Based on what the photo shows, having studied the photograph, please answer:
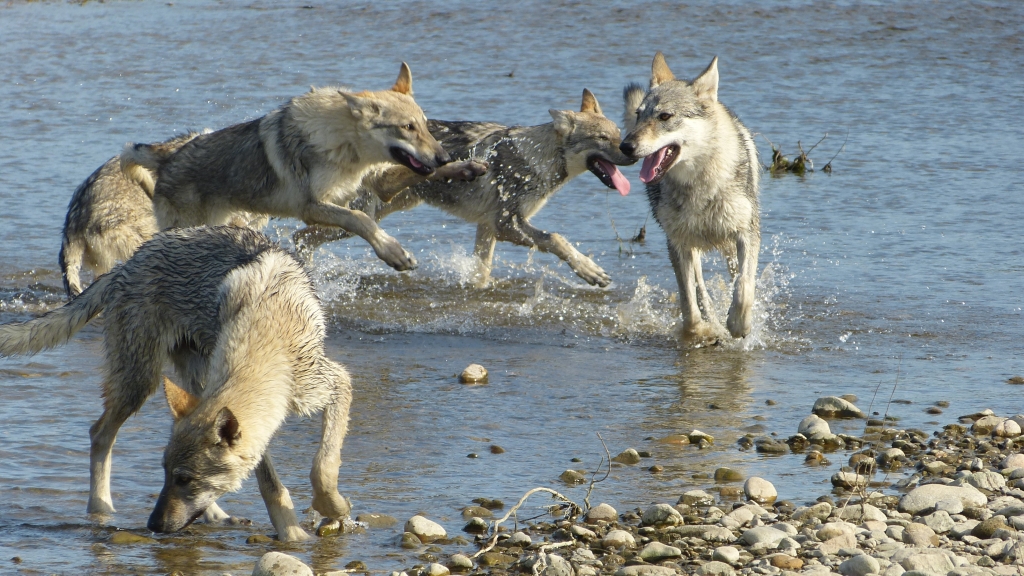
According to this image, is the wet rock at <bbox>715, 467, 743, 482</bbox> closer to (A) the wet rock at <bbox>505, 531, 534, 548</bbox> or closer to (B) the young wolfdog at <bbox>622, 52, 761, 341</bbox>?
(A) the wet rock at <bbox>505, 531, 534, 548</bbox>

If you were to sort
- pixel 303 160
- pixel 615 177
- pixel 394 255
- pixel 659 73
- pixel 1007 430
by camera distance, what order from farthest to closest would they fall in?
1. pixel 615 177
2. pixel 659 73
3. pixel 303 160
4. pixel 394 255
5. pixel 1007 430

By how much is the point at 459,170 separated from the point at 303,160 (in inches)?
38.4

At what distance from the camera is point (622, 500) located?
4.19 meters

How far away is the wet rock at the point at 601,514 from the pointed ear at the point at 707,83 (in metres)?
3.42

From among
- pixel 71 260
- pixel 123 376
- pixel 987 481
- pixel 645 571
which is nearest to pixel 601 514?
pixel 645 571

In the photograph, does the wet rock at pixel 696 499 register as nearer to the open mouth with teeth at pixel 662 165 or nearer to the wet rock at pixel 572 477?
the wet rock at pixel 572 477

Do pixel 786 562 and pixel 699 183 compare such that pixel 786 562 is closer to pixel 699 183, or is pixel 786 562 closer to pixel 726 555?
pixel 726 555

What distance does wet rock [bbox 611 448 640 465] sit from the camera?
461 cm

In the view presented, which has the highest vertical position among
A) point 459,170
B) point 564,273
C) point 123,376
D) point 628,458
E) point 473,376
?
point 459,170

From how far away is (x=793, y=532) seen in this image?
3760mm

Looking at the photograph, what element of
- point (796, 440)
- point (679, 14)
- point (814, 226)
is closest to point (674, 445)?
point (796, 440)

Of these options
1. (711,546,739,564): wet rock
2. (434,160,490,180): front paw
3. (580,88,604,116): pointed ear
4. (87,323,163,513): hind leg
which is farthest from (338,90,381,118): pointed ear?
(711,546,739,564): wet rock

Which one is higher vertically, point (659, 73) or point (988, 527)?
point (659, 73)

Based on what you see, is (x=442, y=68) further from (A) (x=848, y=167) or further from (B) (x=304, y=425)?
(B) (x=304, y=425)
